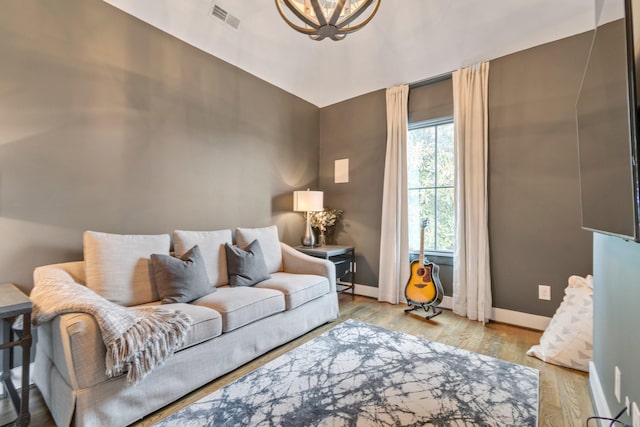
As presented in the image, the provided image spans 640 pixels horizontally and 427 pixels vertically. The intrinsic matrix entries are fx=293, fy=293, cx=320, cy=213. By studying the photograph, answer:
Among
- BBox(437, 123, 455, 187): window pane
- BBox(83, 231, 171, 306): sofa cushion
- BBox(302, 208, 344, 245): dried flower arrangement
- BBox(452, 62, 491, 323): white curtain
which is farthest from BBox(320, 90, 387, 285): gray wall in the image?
BBox(83, 231, 171, 306): sofa cushion

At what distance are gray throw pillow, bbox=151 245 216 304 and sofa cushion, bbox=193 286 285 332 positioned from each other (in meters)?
0.08

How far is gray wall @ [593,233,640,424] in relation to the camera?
1.12 meters

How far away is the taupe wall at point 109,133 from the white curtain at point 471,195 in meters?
2.27

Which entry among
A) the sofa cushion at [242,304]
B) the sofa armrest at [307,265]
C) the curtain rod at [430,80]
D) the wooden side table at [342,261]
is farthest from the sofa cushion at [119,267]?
the curtain rod at [430,80]

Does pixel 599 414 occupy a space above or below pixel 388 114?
below

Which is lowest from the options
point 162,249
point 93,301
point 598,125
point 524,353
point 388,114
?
point 524,353

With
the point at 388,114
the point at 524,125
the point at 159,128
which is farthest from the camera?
the point at 388,114

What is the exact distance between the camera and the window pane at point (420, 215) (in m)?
3.60

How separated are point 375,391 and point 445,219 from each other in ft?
7.51

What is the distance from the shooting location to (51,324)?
156cm

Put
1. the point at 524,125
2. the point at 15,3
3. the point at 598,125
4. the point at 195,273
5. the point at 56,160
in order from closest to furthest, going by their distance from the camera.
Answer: the point at 598,125, the point at 15,3, the point at 56,160, the point at 195,273, the point at 524,125

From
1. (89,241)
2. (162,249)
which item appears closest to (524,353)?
(162,249)

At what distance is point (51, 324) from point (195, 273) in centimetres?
83

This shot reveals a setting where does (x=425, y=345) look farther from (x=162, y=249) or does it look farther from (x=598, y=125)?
(x=162, y=249)
